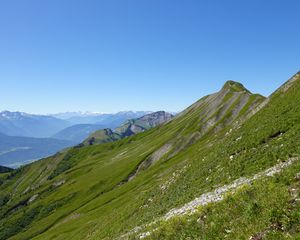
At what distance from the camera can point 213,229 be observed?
16.5m

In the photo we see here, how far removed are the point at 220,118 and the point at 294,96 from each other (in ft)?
229

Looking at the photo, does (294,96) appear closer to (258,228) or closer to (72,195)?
(258,228)

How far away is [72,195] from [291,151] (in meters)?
114

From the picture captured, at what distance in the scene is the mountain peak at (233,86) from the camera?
149 metres

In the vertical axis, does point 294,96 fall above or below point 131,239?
above

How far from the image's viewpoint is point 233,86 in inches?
6093

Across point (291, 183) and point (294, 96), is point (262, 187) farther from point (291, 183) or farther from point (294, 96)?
point (294, 96)

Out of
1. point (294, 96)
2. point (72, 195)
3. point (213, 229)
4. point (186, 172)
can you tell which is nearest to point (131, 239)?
point (213, 229)

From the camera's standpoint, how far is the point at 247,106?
115750 mm

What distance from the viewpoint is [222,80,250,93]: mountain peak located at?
14862 centimetres

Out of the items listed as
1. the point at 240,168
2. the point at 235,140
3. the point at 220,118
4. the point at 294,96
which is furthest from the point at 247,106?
the point at 240,168

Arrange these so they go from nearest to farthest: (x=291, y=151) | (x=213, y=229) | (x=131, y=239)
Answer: (x=213, y=229) → (x=131, y=239) → (x=291, y=151)

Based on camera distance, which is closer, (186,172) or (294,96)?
(186,172)

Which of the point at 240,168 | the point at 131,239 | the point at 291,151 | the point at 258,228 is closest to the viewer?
the point at 258,228
